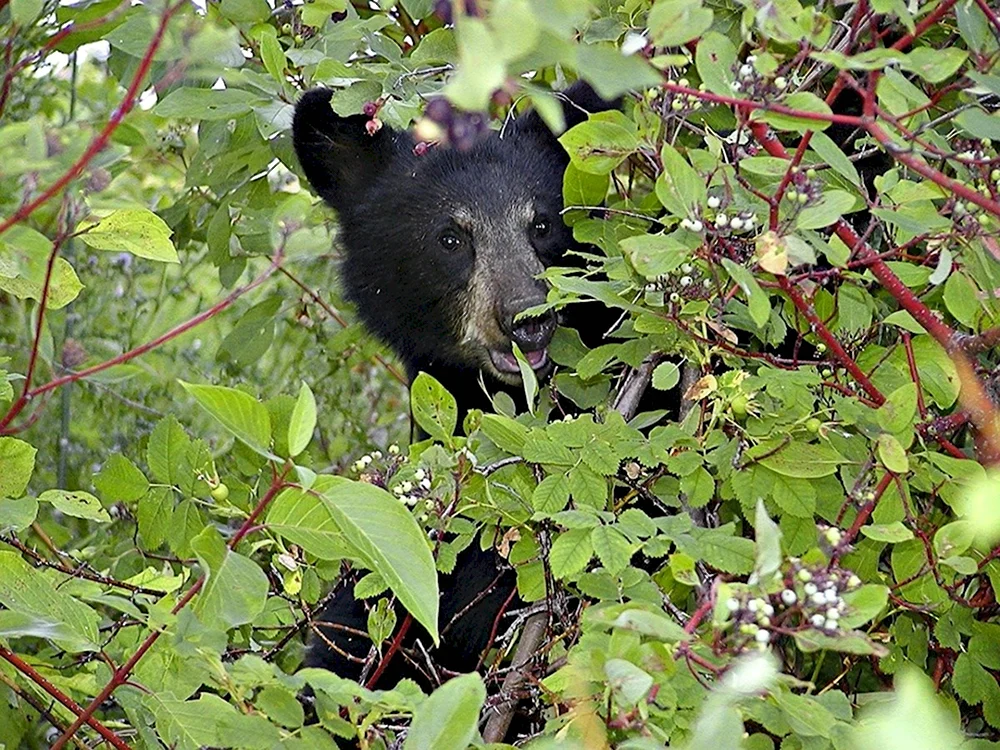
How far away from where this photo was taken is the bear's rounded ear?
12.3 ft

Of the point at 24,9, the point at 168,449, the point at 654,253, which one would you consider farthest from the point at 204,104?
the point at 654,253

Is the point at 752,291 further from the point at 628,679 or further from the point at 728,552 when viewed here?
the point at 628,679

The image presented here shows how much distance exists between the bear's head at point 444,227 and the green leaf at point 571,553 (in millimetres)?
1511

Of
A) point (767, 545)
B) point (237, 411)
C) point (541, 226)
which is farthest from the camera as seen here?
point (541, 226)

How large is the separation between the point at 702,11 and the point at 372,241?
2.76m

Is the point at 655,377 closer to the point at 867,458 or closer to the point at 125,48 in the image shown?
the point at 867,458

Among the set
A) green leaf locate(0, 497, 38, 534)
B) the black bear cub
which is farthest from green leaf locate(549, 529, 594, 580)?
the black bear cub

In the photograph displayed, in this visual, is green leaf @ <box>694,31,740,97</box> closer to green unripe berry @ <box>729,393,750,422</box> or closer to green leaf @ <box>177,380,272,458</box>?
green unripe berry @ <box>729,393,750,422</box>

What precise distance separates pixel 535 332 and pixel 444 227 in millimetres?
720

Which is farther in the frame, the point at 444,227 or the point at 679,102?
the point at 444,227

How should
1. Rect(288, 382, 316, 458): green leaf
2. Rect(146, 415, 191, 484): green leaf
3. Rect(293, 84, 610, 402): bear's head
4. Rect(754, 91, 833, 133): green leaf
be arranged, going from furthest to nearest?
Rect(293, 84, 610, 402): bear's head
Rect(146, 415, 191, 484): green leaf
Rect(754, 91, 833, 133): green leaf
Rect(288, 382, 316, 458): green leaf

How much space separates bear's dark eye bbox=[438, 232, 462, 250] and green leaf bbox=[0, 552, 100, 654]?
6.88 ft

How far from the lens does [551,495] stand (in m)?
2.32

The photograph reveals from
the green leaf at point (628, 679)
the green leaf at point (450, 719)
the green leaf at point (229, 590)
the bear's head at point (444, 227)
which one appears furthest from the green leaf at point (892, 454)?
the bear's head at point (444, 227)
